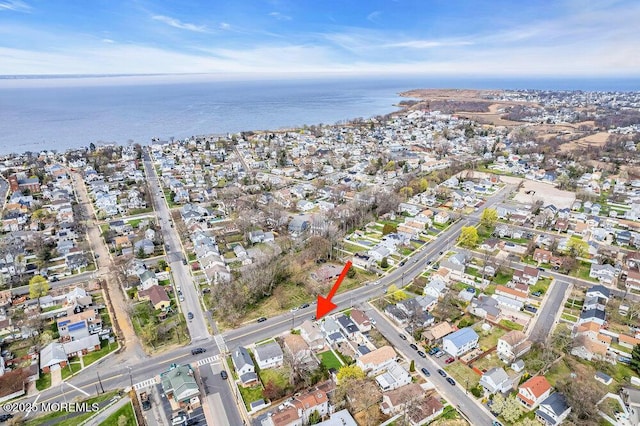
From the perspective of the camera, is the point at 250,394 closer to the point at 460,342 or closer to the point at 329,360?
the point at 329,360

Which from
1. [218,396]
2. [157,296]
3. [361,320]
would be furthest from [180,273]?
[361,320]

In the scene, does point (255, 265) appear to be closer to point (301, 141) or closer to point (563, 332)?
point (563, 332)

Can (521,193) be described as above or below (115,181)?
below

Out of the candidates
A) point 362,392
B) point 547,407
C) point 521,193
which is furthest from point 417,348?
point 521,193

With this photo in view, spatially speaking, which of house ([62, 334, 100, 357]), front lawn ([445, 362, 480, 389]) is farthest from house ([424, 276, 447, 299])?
house ([62, 334, 100, 357])

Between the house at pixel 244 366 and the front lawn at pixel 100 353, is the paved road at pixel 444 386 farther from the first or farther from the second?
the front lawn at pixel 100 353

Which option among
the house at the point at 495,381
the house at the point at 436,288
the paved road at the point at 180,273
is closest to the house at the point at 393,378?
the house at the point at 495,381
